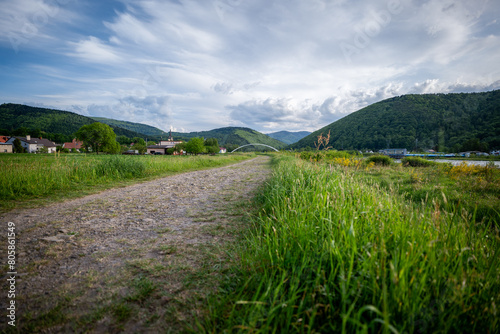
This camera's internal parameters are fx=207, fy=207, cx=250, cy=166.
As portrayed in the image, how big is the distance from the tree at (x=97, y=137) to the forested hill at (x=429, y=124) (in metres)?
64.7

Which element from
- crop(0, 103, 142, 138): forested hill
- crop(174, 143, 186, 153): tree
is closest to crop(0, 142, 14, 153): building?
crop(174, 143, 186, 153): tree

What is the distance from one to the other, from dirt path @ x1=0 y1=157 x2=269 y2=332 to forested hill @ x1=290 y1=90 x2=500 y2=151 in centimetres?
5456

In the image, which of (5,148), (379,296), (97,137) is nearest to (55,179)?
(379,296)

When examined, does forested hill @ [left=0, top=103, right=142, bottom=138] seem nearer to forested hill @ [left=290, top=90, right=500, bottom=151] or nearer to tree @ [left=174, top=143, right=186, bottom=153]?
tree @ [left=174, top=143, right=186, bottom=153]

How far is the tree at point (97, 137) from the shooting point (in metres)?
63.2

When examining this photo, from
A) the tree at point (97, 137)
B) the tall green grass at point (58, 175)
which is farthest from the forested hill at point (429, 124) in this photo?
the tree at point (97, 137)

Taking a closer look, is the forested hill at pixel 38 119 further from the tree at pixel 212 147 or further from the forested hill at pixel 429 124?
the forested hill at pixel 429 124

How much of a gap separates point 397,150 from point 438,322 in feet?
223

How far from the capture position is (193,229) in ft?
13.9

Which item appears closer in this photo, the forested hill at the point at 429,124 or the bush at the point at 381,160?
the bush at the point at 381,160

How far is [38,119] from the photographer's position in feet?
392

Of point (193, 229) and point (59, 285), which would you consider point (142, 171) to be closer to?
point (193, 229)

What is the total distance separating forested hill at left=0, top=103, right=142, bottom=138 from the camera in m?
112

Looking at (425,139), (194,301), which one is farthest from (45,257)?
(425,139)
